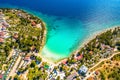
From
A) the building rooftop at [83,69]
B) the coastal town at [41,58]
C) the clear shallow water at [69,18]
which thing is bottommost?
the building rooftop at [83,69]

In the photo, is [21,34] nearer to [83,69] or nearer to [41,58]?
[41,58]

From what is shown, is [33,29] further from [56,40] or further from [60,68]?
[60,68]

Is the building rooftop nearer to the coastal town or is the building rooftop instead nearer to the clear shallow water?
the coastal town

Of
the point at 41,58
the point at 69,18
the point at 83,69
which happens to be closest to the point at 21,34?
the point at 41,58

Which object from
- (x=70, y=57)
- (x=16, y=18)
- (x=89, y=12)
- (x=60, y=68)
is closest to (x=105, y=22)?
(x=89, y=12)

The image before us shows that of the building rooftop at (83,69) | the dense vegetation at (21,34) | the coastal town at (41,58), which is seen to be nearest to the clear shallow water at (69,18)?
the coastal town at (41,58)

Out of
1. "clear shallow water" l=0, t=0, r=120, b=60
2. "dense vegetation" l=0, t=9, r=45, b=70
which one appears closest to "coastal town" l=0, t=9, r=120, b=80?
"dense vegetation" l=0, t=9, r=45, b=70

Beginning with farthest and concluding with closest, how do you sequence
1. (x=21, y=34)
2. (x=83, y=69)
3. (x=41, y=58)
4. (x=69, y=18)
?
(x=69, y=18)
(x=21, y=34)
(x=41, y=58)
(x=83, y=69)

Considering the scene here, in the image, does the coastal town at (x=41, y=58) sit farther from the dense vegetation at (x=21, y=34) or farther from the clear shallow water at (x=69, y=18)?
the clear shallow water at (x=69, y=18)
